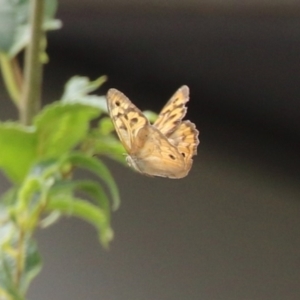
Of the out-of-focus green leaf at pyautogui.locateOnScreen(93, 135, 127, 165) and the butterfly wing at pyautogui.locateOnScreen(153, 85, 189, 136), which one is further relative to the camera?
the out-of-focus green leaf at pyautogui.locateOnScreen(93, 135, 127, 165)

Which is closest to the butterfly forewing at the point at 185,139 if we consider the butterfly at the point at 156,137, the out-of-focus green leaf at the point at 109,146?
the butterfly at the point at 156,137

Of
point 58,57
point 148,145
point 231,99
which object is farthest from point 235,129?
point 148,145

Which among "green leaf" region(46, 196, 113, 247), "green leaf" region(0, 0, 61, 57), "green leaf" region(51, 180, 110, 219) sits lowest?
"green leaf" region(46, 196, 113, 247)

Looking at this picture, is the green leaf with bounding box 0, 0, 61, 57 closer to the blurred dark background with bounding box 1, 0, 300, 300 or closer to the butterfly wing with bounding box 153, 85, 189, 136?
the butterfly wing with bounding box 153, 85, 189, 136

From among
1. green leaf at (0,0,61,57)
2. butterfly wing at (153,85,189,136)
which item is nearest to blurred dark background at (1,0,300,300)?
green leaf at (0,0,61,57)

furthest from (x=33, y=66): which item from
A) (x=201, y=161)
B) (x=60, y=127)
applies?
(x=201, y=161)

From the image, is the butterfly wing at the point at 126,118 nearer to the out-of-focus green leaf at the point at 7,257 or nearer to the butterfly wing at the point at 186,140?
the butterfly wing at the point at 186,140

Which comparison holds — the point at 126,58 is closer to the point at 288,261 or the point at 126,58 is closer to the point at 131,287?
the point at 131,287
